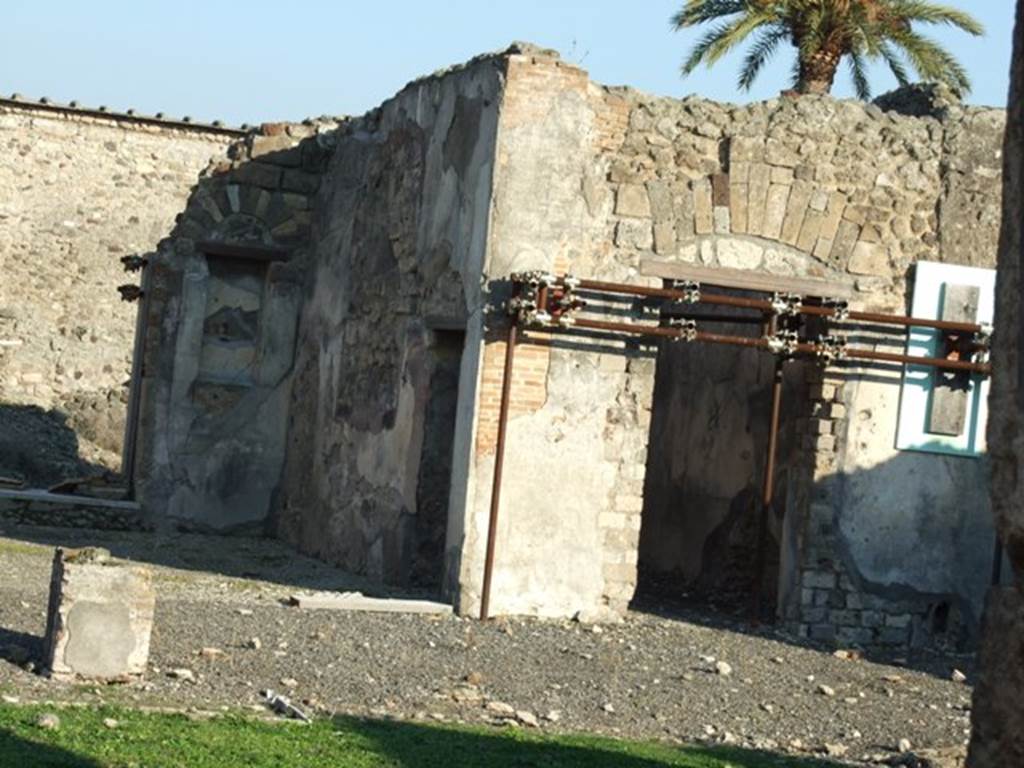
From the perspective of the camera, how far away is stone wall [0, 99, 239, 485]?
27422 mm

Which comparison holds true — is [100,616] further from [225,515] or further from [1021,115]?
[225,515]

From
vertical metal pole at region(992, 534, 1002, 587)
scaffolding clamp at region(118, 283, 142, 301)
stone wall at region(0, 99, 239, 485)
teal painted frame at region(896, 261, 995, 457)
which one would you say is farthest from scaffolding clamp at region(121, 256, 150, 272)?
stone wall at region(0, 99, 239, 485)

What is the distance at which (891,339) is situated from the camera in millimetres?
13070

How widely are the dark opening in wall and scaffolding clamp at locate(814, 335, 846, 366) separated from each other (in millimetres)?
2445

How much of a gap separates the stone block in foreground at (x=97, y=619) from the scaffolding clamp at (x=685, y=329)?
15.0 ft

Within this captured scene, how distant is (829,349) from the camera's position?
42.1ft

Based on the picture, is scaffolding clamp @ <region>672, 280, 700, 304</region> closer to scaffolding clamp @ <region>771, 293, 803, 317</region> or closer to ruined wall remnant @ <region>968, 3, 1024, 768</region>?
scaffolding clamp @ <region>771, 293, 803, 317</region>

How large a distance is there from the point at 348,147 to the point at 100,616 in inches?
310

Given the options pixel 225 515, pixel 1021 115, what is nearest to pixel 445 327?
pixel 225 515

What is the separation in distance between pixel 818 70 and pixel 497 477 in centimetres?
1070

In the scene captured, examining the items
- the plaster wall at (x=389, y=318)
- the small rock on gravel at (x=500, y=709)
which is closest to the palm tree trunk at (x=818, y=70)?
the plaster wall at (x=389, y=318)

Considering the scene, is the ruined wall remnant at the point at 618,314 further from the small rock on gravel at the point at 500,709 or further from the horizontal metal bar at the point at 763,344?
the small rock on gravel at the point at 500,709

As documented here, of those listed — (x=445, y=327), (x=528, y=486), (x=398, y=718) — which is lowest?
(x=398, y=718)

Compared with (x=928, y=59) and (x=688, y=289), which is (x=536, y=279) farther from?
(x=928, y=59)
